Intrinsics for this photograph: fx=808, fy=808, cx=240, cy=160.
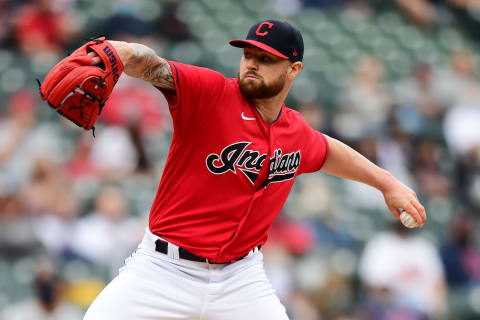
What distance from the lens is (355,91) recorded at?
412 inches

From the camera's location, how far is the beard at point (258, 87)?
13.0 ft

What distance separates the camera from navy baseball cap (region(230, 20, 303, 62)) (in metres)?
3.93

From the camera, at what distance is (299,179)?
29.9ft

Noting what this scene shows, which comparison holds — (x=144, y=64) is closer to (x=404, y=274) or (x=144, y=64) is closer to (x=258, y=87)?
(x=258, y=87)

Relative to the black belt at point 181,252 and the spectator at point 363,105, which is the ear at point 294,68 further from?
the spectator at point 363,105

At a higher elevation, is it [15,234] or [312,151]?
[312,151]

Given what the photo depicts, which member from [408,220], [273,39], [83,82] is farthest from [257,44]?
[408,220]

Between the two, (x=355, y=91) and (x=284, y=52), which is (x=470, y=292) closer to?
(x=355, y=91)

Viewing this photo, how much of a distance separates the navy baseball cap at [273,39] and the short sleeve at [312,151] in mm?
536

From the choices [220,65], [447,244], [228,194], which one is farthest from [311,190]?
[228,194]

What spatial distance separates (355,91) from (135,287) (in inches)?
278

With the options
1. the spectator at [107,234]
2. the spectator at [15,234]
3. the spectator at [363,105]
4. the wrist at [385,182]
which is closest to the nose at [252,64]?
the wrist at [385,182]

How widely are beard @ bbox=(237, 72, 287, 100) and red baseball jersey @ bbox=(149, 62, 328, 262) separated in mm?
39

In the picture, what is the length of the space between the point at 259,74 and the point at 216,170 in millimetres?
519
